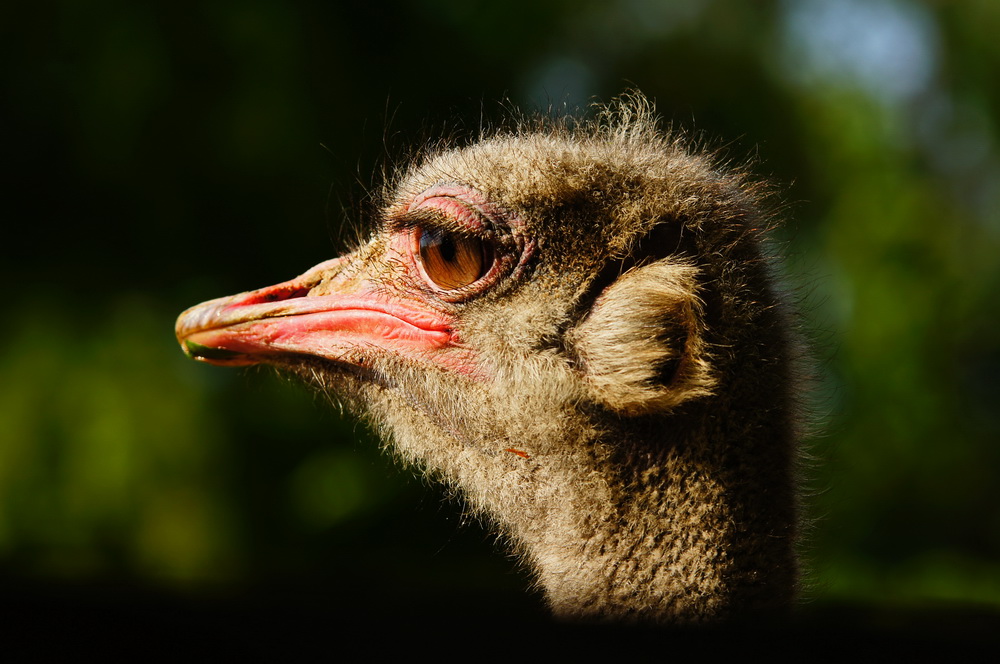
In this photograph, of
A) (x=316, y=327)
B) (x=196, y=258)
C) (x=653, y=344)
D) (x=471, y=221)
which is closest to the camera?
(x=653, y=344)

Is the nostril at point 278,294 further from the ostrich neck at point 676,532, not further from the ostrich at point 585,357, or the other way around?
the ostrich neck at point 676,532

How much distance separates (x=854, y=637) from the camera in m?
0.96

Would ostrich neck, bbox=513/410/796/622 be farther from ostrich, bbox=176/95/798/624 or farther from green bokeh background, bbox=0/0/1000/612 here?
green bokeh background, bbox=0/0/1000/612

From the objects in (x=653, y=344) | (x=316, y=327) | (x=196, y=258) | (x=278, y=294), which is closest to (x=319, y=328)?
(x=316, y=327)

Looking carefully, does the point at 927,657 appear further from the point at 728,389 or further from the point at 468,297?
the point at 468,297

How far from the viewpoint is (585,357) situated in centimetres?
223

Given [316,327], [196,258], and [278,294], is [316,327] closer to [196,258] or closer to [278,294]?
[278,294]

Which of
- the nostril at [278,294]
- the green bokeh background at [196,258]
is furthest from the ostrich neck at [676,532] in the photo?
the green bokeh background at [196,258]

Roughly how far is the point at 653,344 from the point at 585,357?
0.16m

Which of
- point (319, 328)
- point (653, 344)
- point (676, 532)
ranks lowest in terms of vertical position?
point (676, 532)

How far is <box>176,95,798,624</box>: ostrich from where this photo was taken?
2158 mm

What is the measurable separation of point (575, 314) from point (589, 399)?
0.62 ft

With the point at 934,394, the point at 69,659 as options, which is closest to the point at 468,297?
the point at 69,659

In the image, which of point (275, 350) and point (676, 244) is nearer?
point (676, 244)
